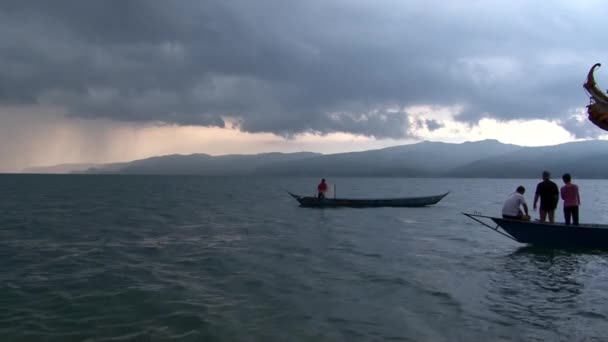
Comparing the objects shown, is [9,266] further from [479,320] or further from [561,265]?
[561,265]

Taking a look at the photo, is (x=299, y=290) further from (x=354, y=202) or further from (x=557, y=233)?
(x=354, y=202)

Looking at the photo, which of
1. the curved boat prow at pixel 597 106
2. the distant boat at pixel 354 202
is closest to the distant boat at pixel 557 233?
the curved boat prow at pixel 597 106

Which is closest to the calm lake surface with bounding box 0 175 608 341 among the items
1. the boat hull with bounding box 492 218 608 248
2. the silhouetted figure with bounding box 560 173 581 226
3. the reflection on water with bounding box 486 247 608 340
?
the reflection on water with bounding box 486 247 608 340

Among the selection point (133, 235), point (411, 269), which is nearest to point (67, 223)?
point (133, 235)

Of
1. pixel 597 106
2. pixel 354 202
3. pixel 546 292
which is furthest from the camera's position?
pixel 354 202

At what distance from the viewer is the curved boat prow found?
7.67 metres

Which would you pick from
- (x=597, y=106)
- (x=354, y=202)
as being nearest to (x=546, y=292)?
(x=597, y=106)

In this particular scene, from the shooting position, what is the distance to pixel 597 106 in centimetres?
786

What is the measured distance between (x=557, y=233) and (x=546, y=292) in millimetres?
7397

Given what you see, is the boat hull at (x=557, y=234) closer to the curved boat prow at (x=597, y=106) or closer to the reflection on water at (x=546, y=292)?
the reflection on water at (x=546, y=292)

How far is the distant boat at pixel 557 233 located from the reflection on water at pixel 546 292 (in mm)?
442

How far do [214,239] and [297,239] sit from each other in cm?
453

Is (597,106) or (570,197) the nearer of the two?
(597,106)

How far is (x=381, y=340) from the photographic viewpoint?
898cm
